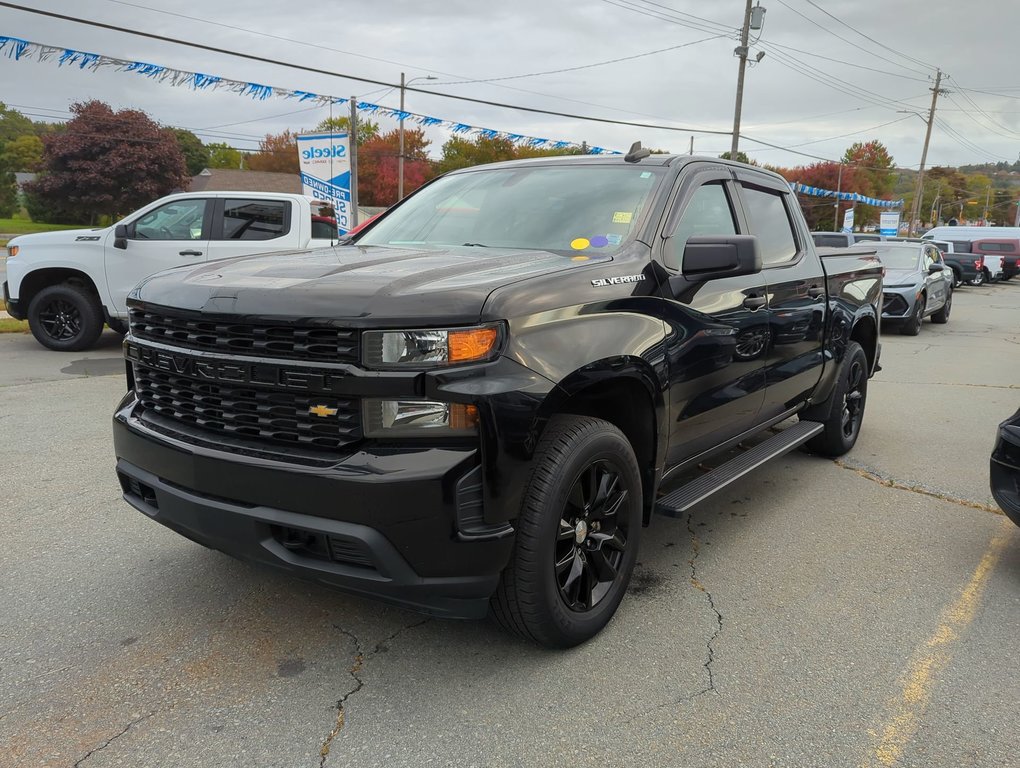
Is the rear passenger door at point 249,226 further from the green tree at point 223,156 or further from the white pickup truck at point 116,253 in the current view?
the green tree at point 223,156

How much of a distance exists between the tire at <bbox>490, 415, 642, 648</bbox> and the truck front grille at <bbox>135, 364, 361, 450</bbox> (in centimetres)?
66

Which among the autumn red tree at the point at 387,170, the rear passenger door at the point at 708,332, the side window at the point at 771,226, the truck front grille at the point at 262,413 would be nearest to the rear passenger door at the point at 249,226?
the side window at the point at 771,226

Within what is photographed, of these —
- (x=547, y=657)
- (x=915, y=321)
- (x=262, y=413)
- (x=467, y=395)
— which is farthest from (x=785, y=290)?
(x=915, y=321)

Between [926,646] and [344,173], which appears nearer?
[926,646]

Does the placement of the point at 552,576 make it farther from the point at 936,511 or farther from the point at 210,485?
the point at 936,511

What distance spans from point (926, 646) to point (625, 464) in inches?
53.9

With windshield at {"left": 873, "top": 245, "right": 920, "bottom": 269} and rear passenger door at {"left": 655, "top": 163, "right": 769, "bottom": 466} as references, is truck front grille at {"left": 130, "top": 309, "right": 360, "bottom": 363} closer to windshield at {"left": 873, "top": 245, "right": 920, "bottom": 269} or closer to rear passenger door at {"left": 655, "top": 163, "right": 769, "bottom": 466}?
rear passenger door at {"left": 655, "top": 163, "right": 769, "bottom": 466}

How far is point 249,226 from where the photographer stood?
9562 millimetres

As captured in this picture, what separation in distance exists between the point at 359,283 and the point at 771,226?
2.83 m

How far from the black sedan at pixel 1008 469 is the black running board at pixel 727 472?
3.38ft

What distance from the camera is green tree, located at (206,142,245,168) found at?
9169 cm

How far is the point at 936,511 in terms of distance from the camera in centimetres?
454

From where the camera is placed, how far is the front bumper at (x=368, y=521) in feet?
7.65

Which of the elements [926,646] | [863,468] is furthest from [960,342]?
[926,646]
